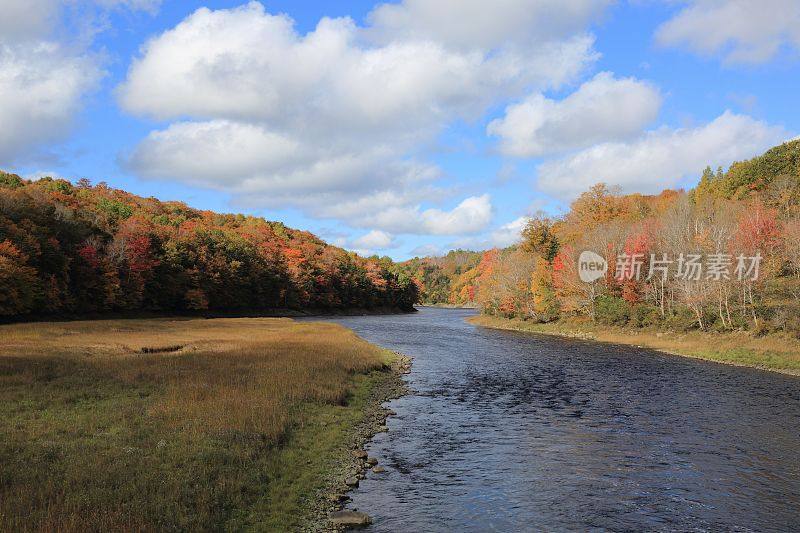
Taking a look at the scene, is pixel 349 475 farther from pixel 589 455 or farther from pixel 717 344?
pixel 717 344

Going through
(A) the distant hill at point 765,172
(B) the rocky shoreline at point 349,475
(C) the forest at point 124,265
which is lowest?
(B) the rocky shoreline at point 349,475

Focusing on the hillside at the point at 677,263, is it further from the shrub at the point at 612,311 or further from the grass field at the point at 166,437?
the grass field at the point at 166,437

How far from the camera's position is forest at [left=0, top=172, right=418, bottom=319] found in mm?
69562

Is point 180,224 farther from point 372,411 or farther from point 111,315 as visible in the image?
point 372,411

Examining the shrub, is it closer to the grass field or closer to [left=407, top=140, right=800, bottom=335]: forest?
[left=407, top=140, right=800, bottom=335]: forest

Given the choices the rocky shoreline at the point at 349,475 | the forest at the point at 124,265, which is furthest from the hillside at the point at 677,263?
the forest at the point at 124,265

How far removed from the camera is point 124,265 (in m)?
88.6

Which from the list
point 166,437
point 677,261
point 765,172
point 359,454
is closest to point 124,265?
point 166,437

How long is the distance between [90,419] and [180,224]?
123927 mm

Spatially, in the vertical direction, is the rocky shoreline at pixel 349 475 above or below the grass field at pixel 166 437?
below

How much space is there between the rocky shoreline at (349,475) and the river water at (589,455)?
0.49 m

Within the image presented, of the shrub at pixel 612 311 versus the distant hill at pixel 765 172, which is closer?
the shrub at pixel 612 311

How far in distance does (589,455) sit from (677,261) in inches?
2403

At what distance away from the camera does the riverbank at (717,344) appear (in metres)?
47.4
